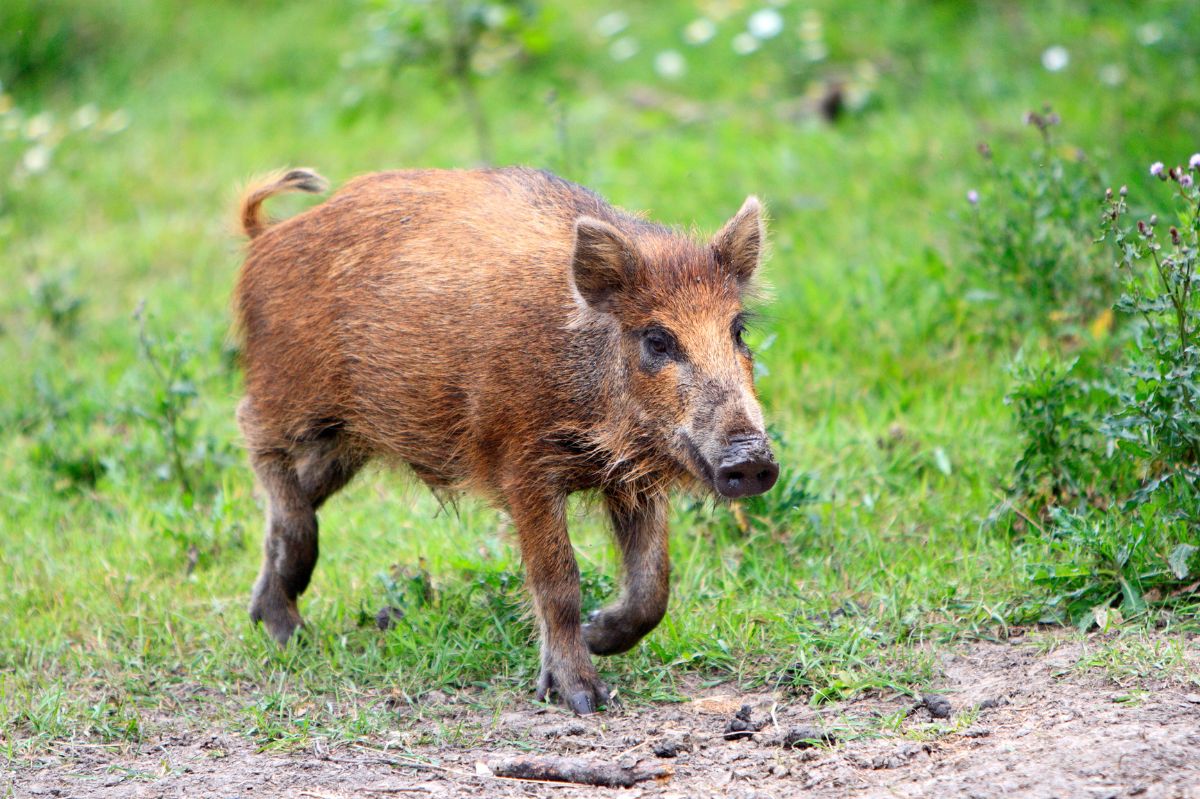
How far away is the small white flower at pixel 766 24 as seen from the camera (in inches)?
392

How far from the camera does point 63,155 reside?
988 cm

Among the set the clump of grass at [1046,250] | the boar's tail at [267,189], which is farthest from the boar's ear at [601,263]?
the clump of grass at [1046,250]

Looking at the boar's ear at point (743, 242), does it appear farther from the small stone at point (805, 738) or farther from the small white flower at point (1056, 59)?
the small white flower at point (1056, 59)

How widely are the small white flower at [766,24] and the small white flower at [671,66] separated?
0.54 m

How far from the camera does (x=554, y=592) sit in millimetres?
4363

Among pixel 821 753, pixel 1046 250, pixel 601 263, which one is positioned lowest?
pixel 821 753

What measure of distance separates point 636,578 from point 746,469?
785 mm

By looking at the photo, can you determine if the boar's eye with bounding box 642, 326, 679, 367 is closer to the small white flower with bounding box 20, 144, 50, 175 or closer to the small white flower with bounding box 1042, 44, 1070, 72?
the small white flower with bounding box 1042, 44, 1070, 72

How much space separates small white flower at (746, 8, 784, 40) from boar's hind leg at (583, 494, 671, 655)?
6181mm

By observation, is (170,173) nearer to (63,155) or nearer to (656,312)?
(63,155)

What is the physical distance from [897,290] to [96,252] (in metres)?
4.79

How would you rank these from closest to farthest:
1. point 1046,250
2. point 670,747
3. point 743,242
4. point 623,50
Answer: point 670,747
point 743,242
point 1046,250
point 623,50

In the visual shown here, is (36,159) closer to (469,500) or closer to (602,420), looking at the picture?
(469,500)

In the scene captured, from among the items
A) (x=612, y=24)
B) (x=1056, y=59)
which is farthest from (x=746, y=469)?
(x=612, y=24)
